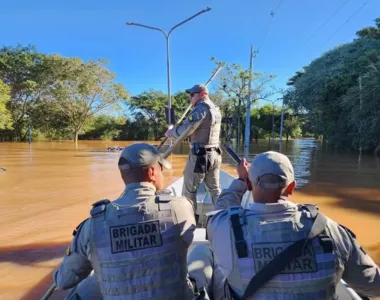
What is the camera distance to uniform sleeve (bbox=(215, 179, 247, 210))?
7.51ft

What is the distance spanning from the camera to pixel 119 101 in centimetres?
3519

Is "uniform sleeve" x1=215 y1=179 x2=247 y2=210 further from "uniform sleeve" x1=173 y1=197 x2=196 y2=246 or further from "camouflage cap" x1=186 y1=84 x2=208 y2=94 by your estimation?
"camouflage cap" x1=186 y1=84 x2=208 y2=94

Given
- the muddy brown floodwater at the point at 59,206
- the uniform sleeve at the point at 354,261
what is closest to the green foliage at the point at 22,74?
the muddy brown floodwater at the point at 59,206

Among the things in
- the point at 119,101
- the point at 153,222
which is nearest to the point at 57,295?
the point at 153,222

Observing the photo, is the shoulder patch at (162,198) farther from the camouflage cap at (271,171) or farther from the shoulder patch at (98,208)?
the camouflage cap at (271,171)

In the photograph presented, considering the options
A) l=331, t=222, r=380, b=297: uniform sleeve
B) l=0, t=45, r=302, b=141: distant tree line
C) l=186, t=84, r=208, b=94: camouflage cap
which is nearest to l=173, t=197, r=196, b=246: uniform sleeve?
l=331, t=222, r=380, b=297: uniform sleeve

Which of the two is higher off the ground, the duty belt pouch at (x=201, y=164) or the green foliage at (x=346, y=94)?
the green foliage at (x=346, y=94)

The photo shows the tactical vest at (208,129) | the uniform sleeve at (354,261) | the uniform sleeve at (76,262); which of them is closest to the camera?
the uniform sleeve at (354,261)

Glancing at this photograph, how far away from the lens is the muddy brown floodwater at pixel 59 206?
4.27 meters

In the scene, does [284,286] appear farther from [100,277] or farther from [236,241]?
[100,277]

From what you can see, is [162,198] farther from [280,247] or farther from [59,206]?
[59,206]

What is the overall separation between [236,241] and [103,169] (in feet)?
41.9

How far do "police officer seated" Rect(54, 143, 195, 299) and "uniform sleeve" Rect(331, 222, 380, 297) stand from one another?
2.51 ft

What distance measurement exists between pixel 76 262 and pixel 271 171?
111cm
